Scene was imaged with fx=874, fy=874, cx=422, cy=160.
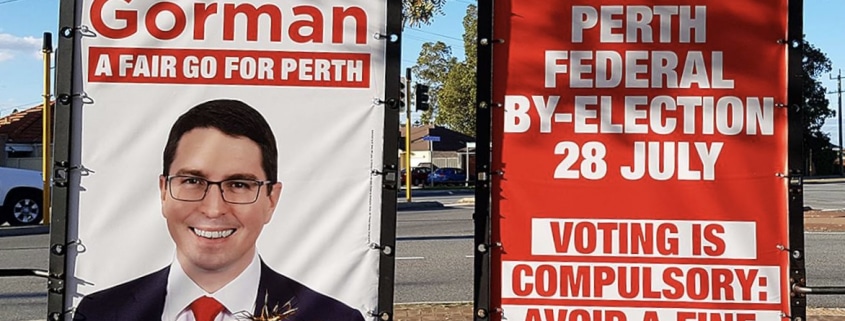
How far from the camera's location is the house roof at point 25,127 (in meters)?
34.7

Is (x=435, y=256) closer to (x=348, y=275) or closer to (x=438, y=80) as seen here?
(x=348, y=275)

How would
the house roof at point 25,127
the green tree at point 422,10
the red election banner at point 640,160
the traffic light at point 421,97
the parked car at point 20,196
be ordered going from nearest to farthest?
the red election banner at point 640,160, the green tree at point 422,10, the parked car at point 20,196, the traffic light at point 421,97, the house roof at point 25,127

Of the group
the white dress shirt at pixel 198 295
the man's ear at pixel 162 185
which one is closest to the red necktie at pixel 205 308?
the white dress shirt at pixel 198 295

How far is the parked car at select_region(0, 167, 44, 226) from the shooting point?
17141mm

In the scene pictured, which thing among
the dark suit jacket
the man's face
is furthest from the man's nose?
the dark suit jacket

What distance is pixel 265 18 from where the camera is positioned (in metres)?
3.62

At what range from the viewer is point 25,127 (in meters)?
35.0

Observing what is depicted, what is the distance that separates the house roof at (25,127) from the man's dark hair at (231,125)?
33841 millimetres

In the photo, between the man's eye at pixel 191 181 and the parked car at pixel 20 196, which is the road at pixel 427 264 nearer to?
the parked car at pixel 20 196

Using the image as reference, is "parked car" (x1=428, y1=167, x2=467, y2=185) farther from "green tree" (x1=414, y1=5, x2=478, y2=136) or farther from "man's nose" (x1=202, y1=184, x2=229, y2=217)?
"man's nose" (x1=202, y1=184, x2=229, y2=217)

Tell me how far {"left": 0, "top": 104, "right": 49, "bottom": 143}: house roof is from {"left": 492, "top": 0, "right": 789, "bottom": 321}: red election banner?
3443cm

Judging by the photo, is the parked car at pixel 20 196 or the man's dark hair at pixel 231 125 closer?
the man's dark hair at pixel 231 125

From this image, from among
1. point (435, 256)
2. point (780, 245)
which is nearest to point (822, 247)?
point (435, 256)

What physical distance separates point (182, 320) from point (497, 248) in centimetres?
134
